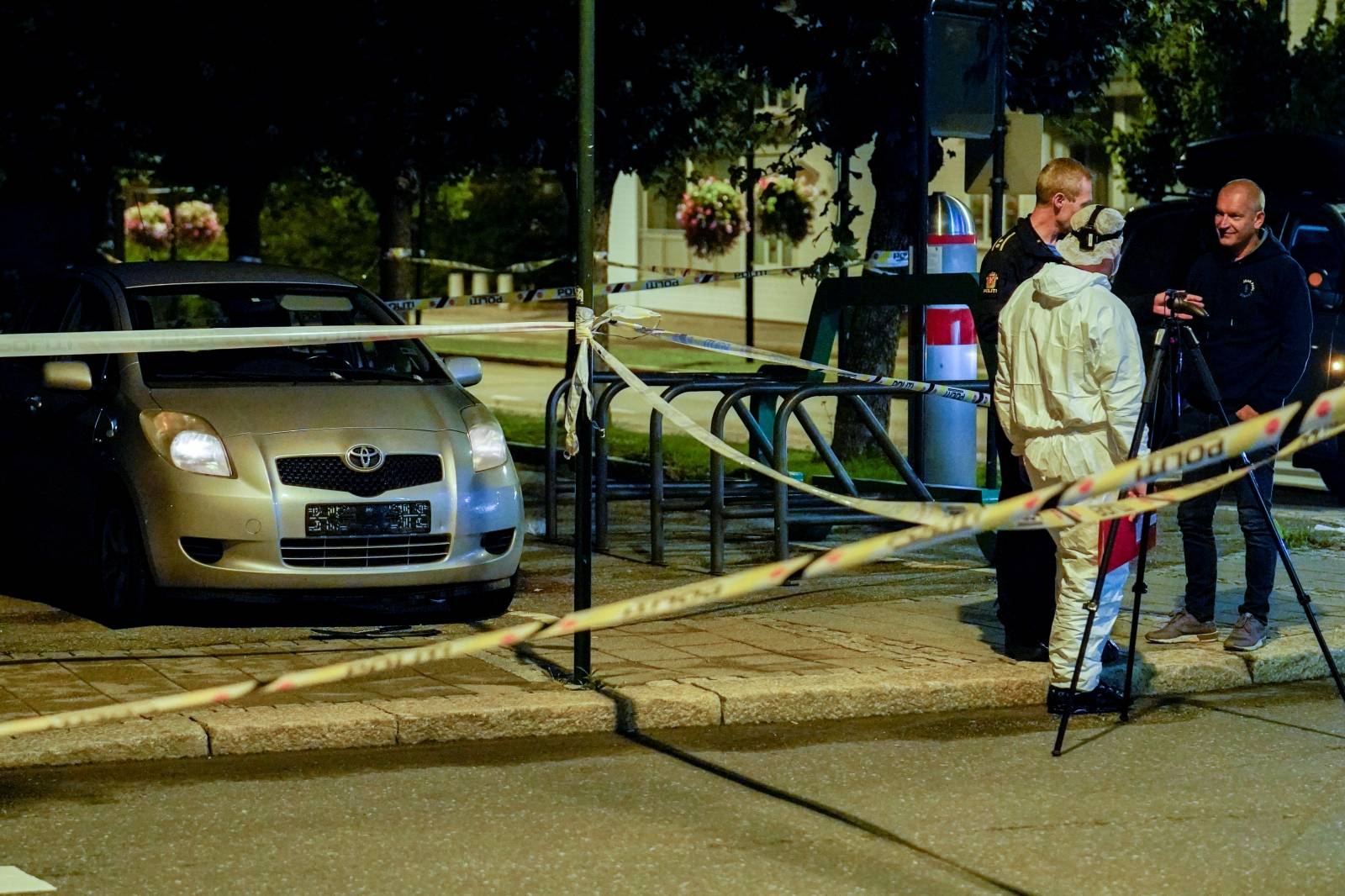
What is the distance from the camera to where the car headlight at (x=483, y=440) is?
8.66 meters

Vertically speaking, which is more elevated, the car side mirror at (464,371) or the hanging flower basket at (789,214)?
the hanging flower basket at (789,214)

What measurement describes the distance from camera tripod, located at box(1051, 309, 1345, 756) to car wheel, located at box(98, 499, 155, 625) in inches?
144

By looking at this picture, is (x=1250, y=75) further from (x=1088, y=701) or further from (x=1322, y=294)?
(x=1088, y=701)

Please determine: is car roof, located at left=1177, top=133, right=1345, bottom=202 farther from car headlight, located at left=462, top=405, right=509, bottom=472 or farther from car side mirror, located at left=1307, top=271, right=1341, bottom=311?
car headlight, located at left=462, top=405, right=509, bottom=472

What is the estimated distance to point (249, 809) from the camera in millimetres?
5676

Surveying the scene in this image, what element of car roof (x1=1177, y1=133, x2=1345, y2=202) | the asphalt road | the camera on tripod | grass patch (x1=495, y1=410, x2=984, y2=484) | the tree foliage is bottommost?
grass patch (x1=495, y1=410, x2=984, y2=484)

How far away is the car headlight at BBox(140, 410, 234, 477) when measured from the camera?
319 inches

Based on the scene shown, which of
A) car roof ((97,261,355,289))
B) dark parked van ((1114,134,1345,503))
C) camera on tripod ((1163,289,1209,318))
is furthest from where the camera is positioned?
dark parked van ((1114,134,1345,503))

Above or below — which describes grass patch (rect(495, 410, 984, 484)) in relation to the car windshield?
below

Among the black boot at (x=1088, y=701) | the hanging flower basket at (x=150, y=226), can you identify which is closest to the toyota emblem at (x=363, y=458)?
the black boot at (x=1088, y=701)

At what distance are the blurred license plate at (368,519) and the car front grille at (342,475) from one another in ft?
0.23

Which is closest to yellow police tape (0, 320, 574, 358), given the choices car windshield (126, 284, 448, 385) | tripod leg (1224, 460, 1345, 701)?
car windshield (126, 284, 448, 385)

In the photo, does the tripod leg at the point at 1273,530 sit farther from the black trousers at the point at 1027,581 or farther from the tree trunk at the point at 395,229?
the tree trunk at the point at 395,229

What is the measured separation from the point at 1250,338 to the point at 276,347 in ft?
13.1
